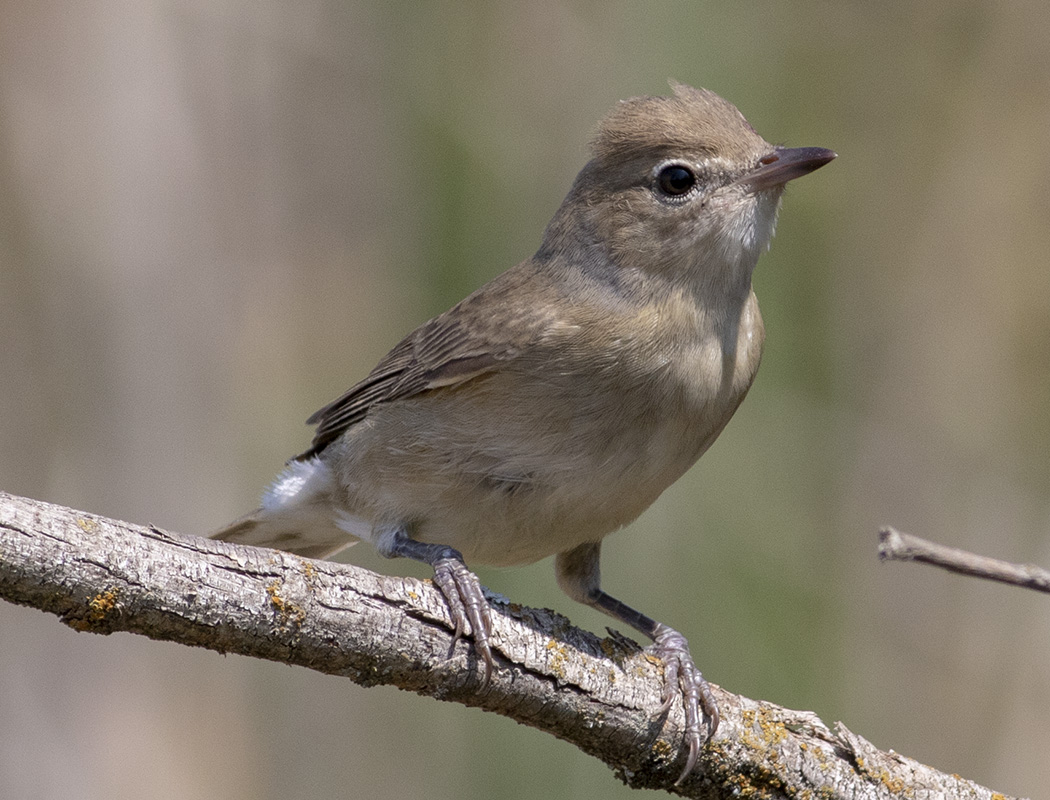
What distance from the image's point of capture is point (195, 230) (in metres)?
7.59

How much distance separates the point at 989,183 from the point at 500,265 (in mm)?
3004

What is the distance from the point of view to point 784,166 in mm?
4211

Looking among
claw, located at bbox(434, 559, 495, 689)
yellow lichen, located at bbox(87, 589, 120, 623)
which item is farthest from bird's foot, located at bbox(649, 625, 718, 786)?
yellow lichen, located at bbox(87, 589, 120, 623)

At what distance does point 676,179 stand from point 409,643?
2130 millimetres

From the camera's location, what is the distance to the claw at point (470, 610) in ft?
10.7

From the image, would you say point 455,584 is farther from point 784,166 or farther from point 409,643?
point 784,166

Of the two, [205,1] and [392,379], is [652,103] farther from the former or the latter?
[205,1]

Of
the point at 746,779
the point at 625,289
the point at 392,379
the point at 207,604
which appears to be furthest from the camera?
the point at 392,379

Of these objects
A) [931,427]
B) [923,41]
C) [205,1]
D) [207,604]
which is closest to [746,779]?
[207,604]

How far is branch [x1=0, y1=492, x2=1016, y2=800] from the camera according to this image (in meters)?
2.72

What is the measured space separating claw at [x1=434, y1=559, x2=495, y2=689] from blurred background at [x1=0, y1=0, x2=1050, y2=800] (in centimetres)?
235

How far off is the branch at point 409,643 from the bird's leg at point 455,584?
4 cm

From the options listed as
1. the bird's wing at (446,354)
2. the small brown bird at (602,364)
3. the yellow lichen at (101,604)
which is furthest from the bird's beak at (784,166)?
the yellow lichen at (101,604)

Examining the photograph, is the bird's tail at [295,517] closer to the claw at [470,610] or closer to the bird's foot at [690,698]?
the claw at [470,610]
